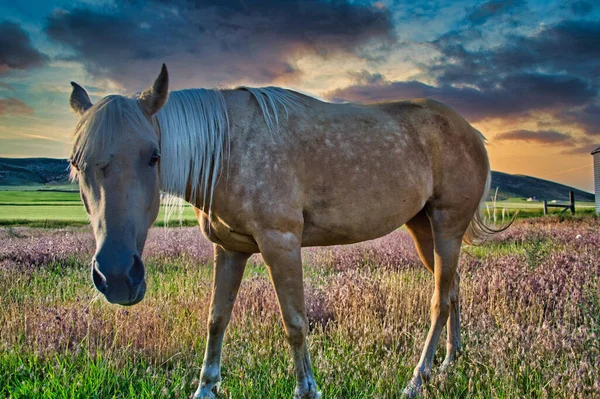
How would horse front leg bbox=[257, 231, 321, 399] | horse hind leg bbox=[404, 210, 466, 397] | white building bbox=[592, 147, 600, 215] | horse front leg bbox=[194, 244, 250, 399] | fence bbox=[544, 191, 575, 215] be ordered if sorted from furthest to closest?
white building bbox=[592, 147, 600, 215], fence bbox=[544, 191, 575, 215], horse hind leg bbox=[404, 210, 466, 397], horse front leg bbox=[194, 244, 250, 399], horse front leg bbox=[257, 231, 321, 399]

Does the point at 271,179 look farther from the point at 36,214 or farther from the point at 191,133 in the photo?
the point at 36,214

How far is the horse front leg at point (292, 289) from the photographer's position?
3244 millimetres

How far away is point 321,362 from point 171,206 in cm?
185

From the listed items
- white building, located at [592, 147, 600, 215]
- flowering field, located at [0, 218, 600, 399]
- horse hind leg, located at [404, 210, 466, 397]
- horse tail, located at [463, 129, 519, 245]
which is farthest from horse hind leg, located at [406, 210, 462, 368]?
white building, located at [592, 147, 600, 215]

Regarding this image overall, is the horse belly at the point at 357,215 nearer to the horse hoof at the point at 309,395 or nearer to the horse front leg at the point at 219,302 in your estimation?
the horse front leg at the point at 219,302

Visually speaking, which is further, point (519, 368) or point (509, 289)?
point (509, 289)

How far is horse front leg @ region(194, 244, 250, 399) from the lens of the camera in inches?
152

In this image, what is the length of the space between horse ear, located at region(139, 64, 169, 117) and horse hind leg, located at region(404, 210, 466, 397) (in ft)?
9.21

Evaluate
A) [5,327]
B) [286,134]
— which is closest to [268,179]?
[286,134]

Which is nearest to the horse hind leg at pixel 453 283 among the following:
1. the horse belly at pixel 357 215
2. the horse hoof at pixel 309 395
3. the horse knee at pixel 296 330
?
the horse belly at pixel 357 215

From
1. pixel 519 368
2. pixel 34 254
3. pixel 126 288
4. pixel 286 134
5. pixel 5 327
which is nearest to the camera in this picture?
pixel 126 288

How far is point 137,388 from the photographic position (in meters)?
3.68

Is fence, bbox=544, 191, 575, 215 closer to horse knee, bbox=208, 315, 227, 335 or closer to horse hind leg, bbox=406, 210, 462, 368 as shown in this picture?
horse hind leg, bbox=406, 210, 462, 368

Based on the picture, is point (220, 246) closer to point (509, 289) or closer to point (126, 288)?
point (126, 288)
